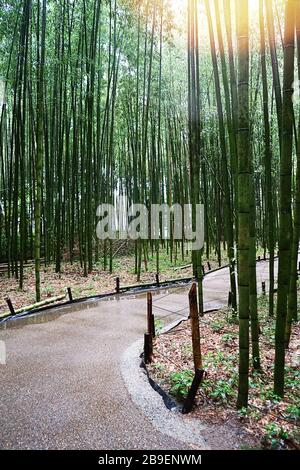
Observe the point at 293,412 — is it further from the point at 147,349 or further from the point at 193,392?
the point at 147,349

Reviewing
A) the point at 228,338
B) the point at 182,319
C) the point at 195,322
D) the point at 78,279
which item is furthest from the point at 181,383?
the point at 78,279

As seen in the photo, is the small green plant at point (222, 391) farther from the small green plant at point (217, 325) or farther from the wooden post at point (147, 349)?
the small green plant at point (217, 325)

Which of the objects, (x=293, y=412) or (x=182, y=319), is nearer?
(x=293, y=412)

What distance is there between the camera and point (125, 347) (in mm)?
3523

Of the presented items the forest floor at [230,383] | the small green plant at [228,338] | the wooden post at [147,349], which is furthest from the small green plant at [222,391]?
the small green plant at [228,338]

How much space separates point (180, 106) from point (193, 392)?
29.7 ft

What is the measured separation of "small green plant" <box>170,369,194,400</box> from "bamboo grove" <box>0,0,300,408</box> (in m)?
0.44

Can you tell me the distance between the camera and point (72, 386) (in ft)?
8.54

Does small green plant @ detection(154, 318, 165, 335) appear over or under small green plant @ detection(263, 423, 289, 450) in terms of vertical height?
under

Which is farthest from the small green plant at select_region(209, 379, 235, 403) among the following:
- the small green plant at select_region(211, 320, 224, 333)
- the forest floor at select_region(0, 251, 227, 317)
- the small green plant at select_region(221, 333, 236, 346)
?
the forest floor at select_region(0, 251, 227, 317)

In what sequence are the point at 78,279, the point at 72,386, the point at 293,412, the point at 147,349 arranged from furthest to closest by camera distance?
the point at 78,279 → the point at 147,349 → the point at 72,386 → the point at 293,412

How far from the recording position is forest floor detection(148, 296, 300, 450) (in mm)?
1919

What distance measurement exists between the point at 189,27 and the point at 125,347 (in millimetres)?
3877

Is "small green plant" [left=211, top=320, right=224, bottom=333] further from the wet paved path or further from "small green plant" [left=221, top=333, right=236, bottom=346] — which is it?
the wet paved path
